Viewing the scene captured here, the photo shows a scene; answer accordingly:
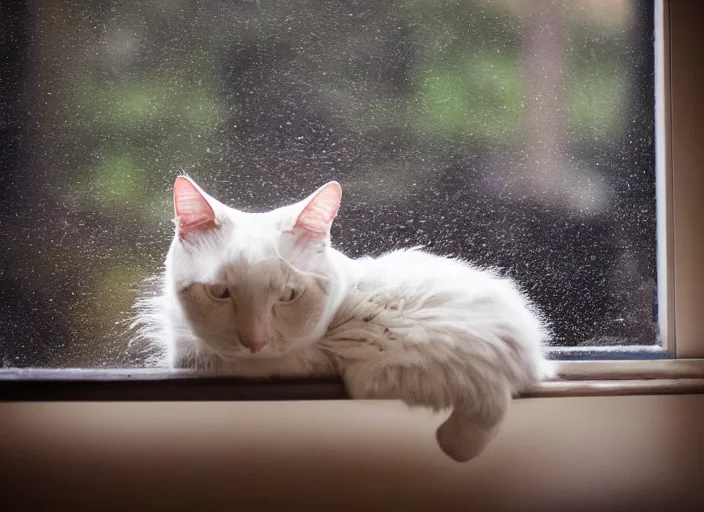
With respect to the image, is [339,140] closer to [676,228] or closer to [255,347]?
[255,347]

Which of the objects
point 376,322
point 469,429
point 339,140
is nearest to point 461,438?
point 469,429

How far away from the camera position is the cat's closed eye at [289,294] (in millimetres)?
860

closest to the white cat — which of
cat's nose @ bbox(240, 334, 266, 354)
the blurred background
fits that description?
cat's nose @ bbox(240, 334, 266, 354)

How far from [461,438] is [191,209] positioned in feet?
1.69

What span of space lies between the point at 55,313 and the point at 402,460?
0.65m

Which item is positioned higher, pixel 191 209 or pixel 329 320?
pixel 191 209

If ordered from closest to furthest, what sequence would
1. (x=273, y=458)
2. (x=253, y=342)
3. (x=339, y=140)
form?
(x=253, y=342) → (x=273, y=458) → (x=339, y=140)

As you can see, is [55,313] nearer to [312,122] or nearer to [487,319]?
[312,122]

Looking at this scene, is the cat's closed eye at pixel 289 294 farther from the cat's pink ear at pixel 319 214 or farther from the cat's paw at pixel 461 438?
the cat's paw at pixel 461 438

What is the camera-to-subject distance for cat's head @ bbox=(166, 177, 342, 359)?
33.3 inches

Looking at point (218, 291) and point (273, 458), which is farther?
point (273, 458)

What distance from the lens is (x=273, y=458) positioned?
0.96m

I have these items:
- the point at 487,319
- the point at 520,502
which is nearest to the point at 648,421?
the point at 520,502

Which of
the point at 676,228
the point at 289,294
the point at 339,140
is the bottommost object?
the point at 289,294
